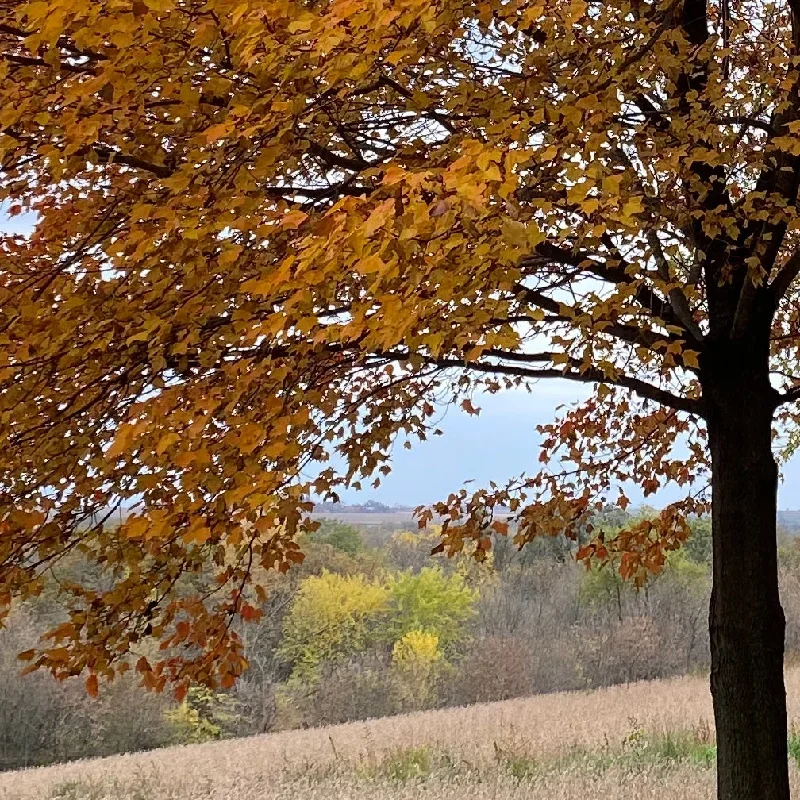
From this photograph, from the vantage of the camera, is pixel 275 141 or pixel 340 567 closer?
pixel 275 141

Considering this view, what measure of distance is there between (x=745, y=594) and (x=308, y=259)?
3439 millimetres

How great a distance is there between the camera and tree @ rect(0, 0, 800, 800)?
2.06m

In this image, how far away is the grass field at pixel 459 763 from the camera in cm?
739

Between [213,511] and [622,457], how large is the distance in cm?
421

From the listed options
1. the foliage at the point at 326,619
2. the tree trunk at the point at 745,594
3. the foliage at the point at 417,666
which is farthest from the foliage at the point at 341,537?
the tree trunk at the point at 745,594

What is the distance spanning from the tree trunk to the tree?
0.6 inches

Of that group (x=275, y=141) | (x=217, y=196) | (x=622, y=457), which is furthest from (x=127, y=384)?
(x=622, y=457)

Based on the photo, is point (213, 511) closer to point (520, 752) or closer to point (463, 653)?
point (520, 752)

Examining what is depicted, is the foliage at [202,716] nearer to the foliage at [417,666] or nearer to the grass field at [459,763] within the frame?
the foliage at [417,666]

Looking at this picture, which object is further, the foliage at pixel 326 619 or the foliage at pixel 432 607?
the foliage at pixel 432 607

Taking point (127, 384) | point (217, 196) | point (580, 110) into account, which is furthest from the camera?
point (127, 384)

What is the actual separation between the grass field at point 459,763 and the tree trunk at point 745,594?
8.98ft

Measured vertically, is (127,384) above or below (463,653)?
above

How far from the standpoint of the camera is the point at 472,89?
10.1 ft
